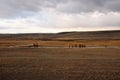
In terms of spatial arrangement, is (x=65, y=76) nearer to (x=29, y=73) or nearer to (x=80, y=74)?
(x=80, y=74)

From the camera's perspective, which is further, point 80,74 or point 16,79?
point 80,74

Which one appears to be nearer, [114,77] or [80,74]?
[114,77]

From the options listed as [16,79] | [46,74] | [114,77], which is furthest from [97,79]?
[16,79]

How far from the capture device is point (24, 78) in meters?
17.6

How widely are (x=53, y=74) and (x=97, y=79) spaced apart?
11.0 feet

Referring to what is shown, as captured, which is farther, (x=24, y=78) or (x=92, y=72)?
(x=92, y=72)

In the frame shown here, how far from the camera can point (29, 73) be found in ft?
64.1

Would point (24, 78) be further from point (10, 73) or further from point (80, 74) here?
point (80, 74)

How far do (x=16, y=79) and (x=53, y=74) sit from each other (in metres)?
2.90

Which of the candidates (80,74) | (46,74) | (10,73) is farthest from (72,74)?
(10,73)

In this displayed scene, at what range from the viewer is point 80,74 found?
18.9 meters

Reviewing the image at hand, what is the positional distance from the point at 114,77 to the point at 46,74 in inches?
182

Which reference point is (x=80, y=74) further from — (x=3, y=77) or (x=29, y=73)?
(x=3, y=77)

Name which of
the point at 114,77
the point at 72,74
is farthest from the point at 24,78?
the point at 114,77
